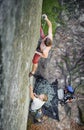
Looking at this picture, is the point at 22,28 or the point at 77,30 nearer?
the point at 22,28

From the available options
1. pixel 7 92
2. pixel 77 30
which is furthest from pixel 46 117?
pixel 7 92

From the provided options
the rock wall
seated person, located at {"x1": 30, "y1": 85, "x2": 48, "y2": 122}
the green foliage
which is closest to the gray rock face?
the green foliage

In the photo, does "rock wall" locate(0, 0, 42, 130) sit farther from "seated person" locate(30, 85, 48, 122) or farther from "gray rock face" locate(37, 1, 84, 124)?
Result: "gray rock face" locate(37, 1, 84, 124)

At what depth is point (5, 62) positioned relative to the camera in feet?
16.6

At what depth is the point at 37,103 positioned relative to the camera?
8648 millimetres

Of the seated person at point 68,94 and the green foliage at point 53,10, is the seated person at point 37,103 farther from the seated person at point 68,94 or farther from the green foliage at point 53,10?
the green foliage at point 53,10

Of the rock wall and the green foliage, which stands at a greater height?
the green foliage

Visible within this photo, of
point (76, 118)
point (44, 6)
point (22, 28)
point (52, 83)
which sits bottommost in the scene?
point (76, 118)

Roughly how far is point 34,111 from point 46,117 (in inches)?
16.7

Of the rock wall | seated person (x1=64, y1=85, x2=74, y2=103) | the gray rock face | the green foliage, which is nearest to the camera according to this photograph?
the rock wall

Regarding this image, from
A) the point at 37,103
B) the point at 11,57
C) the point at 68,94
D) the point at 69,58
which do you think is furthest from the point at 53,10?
the point at 11,57

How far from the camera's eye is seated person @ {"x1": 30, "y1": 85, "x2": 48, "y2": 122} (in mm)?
8516

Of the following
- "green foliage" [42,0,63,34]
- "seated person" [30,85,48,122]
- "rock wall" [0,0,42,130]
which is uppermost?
"green foliage" [42,0,63,34]

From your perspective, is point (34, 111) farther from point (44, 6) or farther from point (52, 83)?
point (44, 6)
